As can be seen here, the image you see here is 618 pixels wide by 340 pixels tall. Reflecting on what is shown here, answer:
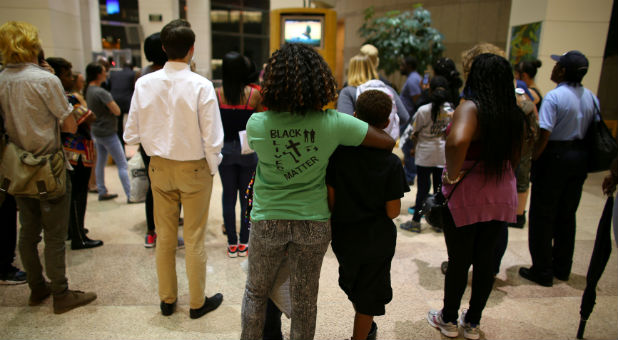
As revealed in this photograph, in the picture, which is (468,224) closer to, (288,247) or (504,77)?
(504,77)

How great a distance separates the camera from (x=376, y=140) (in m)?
1.72

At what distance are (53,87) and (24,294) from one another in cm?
152

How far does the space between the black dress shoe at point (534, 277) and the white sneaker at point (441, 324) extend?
108 centimetres

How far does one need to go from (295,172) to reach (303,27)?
19.2 feet

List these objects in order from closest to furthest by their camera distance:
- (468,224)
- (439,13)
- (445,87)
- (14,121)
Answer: (468,224), (14,121), (445,87), (439,13)

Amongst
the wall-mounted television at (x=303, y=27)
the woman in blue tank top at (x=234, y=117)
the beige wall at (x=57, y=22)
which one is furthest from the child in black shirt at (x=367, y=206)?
the wall-mounted television at (x=303, y=27)

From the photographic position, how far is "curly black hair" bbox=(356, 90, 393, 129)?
179 centimetres

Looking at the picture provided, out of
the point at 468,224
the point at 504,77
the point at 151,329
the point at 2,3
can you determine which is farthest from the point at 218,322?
the point at 2,3

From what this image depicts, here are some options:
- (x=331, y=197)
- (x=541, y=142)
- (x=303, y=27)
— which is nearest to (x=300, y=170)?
(x=331, y=197)

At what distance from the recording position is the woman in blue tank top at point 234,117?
2846 millimetres

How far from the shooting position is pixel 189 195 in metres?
2.35

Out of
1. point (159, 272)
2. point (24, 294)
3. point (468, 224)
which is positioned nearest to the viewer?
point (468, 224)

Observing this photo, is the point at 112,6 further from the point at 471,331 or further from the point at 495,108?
the point at 471,331

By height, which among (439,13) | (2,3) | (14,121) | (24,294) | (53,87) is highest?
(439,13)
